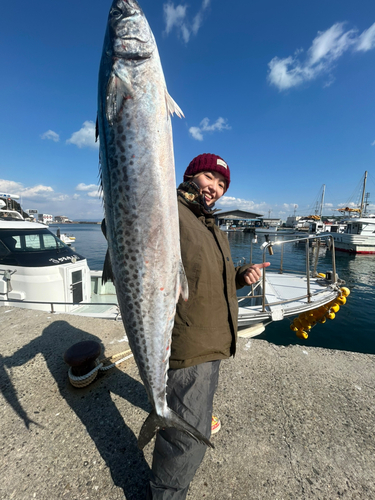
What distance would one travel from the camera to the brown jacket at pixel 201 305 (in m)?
1.67

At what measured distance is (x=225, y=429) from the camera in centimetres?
248

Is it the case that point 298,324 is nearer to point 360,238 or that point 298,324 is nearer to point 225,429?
point 225,429

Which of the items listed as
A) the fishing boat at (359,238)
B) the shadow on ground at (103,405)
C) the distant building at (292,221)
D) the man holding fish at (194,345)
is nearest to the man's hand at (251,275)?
the man holding fish at (194,345)

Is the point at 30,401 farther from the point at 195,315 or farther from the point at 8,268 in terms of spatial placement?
the point at 8,268

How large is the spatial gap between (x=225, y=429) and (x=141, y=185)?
2725 millimetres

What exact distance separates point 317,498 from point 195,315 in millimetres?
1893

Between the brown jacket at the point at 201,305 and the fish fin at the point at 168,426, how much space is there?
0.34 m

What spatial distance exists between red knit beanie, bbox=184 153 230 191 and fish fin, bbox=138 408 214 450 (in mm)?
2057

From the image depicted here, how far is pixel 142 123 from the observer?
1.39 m

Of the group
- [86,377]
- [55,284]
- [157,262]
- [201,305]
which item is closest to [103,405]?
[86,377]

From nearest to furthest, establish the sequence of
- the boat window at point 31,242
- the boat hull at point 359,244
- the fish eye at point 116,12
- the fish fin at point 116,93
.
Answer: the fish fin at point 116,93 < the fish eye at point 116,12 < the boat window at point 31,242 < the boat hull at point 359,244

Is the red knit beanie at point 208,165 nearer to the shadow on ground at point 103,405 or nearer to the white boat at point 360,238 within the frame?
the shadow on ground at point 103,405

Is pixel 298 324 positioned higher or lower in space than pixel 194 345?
lower

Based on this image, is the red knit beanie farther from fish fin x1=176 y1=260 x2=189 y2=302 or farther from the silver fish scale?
fish fin x1=176 y1=260 x2=189 y2=302
